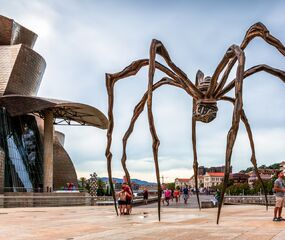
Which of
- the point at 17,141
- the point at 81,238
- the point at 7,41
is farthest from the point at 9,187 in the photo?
the point at 81,238

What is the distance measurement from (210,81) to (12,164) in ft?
107

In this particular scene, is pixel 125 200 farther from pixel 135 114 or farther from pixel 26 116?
pixel 26 116

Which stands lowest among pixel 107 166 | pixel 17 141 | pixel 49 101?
pixel 107 166

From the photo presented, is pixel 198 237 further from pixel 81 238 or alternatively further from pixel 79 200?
pixel 79 200

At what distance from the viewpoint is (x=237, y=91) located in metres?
8.55

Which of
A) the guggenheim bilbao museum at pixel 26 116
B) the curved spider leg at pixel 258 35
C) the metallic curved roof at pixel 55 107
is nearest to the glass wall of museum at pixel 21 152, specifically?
the guggenheim bilbao museum at pixel 26 116

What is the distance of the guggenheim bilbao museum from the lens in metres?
39.5

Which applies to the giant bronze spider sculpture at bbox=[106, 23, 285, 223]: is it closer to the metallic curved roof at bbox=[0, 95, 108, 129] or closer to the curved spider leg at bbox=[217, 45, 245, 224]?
the curved spider leg at bbox=[217, 45, 245, 224]

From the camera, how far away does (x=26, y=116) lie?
46.9 meters

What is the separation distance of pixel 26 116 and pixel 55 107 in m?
6.45

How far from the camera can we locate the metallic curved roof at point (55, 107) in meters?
39.2

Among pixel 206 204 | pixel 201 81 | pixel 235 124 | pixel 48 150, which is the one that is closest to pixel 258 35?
pixel 201 81

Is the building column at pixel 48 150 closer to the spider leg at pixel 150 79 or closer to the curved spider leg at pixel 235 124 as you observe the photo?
the spider leg at pixel 150 79

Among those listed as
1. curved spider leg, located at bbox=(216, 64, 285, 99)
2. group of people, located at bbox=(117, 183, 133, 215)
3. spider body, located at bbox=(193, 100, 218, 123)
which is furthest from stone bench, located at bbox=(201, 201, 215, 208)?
curved spider leg, located at bbox=(216, 64, 285, 99)
